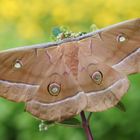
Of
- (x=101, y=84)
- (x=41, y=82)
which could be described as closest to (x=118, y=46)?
(x=101, y=84)

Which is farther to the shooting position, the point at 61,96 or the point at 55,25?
the point at 55,25

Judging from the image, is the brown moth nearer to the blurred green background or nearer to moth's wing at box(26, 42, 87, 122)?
moth's wing at box(26, 42, 87, 122)

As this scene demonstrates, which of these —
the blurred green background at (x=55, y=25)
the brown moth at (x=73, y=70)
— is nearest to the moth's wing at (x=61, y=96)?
the brown moth at (x=73, y=70)

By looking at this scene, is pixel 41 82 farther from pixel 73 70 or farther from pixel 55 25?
pixel 55 25

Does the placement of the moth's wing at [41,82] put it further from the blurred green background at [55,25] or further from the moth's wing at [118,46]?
the blurred green background at [55,25]

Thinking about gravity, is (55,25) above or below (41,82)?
above

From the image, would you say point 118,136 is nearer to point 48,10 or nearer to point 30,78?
point 48,10

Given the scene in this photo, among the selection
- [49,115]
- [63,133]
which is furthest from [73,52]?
[63,133]
